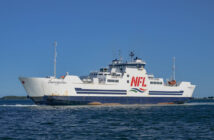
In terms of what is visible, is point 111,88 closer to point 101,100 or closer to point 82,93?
point 101,100

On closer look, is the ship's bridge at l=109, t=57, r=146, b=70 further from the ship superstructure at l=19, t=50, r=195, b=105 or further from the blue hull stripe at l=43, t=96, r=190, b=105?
the blue hull stripe at l=43, t=96, r=190, b=105

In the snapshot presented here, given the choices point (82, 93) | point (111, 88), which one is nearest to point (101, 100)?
point (111, 88)

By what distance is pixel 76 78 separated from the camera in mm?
48750

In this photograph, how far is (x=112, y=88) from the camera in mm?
52531

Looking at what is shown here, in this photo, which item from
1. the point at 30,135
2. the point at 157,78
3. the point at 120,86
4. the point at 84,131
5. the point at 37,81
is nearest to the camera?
the point at 30,135

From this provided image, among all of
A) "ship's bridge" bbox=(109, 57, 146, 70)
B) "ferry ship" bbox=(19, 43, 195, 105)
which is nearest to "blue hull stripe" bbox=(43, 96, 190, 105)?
"ferry ship" bbox=(19, 43, 195, 105)

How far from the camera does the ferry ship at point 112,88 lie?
154 ft

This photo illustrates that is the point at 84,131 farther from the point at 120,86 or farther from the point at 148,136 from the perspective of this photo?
the point at 120,86

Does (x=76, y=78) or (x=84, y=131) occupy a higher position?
(x=76, y=78)

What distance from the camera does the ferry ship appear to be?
47000 mm

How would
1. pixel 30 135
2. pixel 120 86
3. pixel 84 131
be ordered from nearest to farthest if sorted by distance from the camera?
pixel 30 135
pixel 84 131
pixel 120 86

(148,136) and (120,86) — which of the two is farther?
(120,86)

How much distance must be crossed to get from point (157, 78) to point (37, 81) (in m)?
24.6

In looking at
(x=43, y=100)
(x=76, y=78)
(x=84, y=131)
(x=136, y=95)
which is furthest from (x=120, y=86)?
(x=84, y=131)
